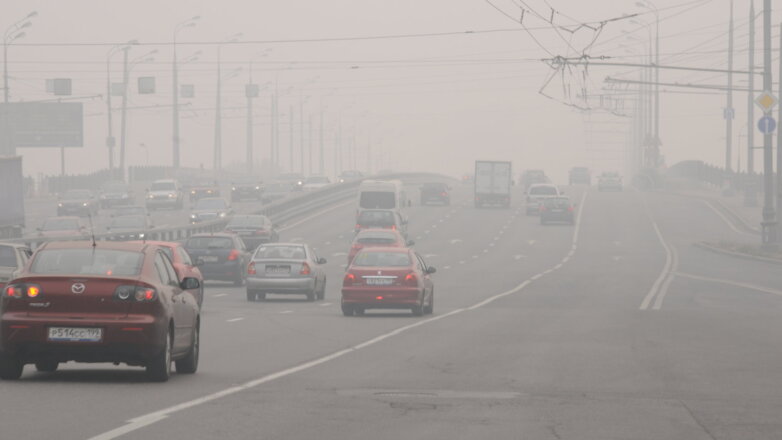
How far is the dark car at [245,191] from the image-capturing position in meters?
96.4

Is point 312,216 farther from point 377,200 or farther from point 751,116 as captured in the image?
point 751,116

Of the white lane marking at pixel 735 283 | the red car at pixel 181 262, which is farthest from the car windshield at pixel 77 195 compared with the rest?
the red car at pixel 181 262

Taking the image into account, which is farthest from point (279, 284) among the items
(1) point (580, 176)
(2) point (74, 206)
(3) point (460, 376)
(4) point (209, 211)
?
(1) point (580, 176)

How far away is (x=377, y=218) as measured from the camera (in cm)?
5919

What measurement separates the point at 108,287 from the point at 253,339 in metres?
7.95

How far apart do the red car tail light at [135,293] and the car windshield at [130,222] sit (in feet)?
147

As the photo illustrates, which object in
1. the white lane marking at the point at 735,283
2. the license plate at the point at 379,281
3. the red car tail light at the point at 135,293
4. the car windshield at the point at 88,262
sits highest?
the car windshield at the point at 88,262

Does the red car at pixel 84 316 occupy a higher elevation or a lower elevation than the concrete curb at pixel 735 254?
higher

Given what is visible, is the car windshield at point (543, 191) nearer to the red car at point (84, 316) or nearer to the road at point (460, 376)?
the road at point (460, 376)

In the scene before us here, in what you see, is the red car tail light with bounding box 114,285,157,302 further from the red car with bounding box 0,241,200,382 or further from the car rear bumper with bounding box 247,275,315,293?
the car rear bumper with bounding box 247,275,315,293

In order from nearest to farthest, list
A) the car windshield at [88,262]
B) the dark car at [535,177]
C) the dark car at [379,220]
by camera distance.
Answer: the car windshield at [88,262], the dark car at [379,220], the dark car at [535,177]

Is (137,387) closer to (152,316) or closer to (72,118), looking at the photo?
(152,316)

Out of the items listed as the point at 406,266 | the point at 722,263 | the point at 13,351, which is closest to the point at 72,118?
the point at 722,263

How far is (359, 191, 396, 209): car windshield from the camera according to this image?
227 feet
